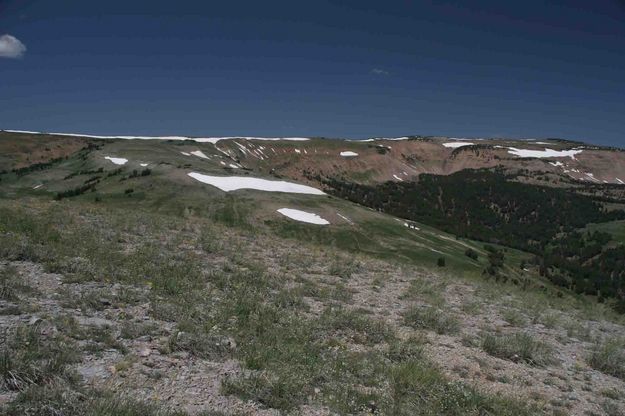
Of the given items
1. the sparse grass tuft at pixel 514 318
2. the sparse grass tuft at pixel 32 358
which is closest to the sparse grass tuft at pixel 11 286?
the sparse grass tuft at pixel 32 358

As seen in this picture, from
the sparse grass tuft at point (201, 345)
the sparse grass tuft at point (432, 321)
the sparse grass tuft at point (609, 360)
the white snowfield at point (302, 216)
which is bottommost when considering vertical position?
the white snowfield at point (302, 216)

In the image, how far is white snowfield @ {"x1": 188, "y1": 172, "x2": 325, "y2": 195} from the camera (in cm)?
6222

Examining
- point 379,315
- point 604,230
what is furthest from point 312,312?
point 604,230

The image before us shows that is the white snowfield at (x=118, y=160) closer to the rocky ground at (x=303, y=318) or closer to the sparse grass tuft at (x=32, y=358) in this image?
the rocky ground at (x=303, y=318)

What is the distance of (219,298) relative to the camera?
12.5 meters

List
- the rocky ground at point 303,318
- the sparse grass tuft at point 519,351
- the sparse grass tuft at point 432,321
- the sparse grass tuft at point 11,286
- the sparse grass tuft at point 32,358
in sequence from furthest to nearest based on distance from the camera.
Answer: the sparse grass tuft at point 432,321, the sparse grass tuft at point 519,351, the sparse grass tuft at point 11,286, the rocky ground at point 303,318, the sparse grass tuft at point 32,358

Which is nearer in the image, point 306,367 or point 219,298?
point 306,367

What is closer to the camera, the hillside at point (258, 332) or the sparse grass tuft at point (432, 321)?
the hillside at point (258, 332)

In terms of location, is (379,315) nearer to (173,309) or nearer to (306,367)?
(306,367)

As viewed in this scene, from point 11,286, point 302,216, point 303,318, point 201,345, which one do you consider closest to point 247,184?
point 302,216

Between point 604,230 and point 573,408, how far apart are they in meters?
144

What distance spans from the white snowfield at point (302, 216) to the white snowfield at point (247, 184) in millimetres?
9865

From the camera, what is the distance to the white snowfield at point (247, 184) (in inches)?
2450

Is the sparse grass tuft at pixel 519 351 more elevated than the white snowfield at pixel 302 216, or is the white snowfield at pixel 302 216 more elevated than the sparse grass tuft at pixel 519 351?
the sparse grass tuft at pixel 519 351
